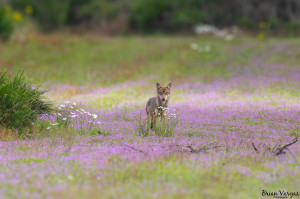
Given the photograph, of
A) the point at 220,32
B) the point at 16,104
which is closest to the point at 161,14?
the point at 220,32

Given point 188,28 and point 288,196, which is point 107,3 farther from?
point 288,196

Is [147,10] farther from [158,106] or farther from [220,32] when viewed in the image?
[158,106]

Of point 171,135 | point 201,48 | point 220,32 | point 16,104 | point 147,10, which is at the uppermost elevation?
point 147,10

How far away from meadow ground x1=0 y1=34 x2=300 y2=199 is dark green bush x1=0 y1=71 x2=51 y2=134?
53 centimetres

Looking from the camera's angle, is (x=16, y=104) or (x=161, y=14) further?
(x=161, y=14)

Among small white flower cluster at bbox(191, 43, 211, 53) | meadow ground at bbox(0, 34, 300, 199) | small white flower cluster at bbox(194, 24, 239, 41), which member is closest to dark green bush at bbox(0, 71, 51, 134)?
meadow ground at bbox(0, 34, 300, 199)

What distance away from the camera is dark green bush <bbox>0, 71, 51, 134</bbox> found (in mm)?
12644

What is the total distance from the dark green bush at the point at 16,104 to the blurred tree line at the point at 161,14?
3309cm

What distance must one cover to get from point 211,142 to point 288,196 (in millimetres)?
4010

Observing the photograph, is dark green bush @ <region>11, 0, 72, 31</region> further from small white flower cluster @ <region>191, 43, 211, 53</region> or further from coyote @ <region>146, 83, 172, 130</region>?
coyote @ <region>146, 83, 172, 130</region>

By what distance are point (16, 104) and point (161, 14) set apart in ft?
130

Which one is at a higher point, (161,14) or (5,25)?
(161,14)

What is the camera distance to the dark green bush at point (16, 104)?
1264 cm

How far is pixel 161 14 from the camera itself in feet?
166
